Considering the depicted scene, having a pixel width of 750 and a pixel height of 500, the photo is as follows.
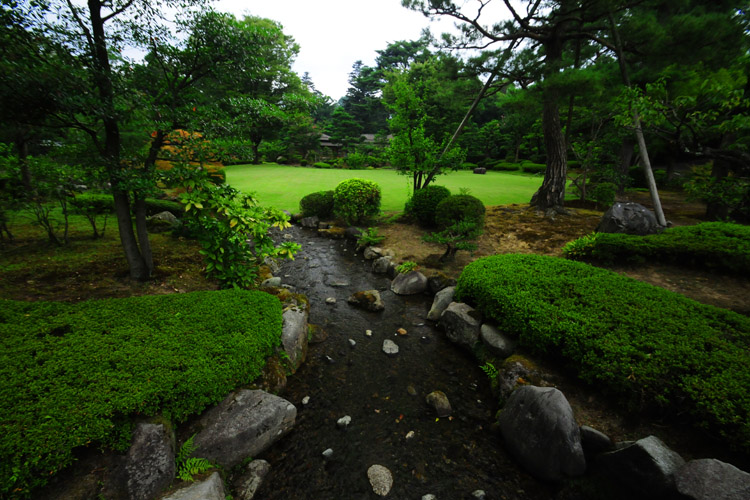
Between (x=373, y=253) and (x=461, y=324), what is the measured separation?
12.4ft

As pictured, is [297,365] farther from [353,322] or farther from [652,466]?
[652,466]

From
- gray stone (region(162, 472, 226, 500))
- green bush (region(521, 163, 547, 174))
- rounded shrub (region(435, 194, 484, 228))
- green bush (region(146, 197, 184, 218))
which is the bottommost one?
gray stone (region(162, 472, 226, 500))

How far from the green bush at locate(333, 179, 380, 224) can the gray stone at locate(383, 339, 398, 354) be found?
6022mm

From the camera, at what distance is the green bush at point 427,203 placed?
29.0 ft

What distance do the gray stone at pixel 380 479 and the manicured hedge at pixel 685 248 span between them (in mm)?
5187

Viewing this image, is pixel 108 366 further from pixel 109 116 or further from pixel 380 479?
pixel 109 116

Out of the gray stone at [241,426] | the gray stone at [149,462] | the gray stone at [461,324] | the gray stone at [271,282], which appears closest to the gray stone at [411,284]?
the gray stone at [461,324]

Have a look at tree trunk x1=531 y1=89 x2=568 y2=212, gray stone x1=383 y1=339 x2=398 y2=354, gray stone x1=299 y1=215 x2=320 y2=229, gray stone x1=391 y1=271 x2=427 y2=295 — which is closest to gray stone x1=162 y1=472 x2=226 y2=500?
gray stone x1=383 y1=339 x2=398 y2=354

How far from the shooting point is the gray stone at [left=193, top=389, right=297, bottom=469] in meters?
2.28

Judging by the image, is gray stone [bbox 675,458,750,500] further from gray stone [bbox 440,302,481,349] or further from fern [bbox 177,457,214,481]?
fern [bbox 177,457,214,481]

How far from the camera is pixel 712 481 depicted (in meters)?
1.77

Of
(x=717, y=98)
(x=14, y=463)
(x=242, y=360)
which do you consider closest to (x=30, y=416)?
(x=14, y=463)

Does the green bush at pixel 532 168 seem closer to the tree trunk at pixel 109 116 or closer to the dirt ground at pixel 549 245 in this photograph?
the dirt ground at pixel 549 245

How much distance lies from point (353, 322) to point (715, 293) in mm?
5445
